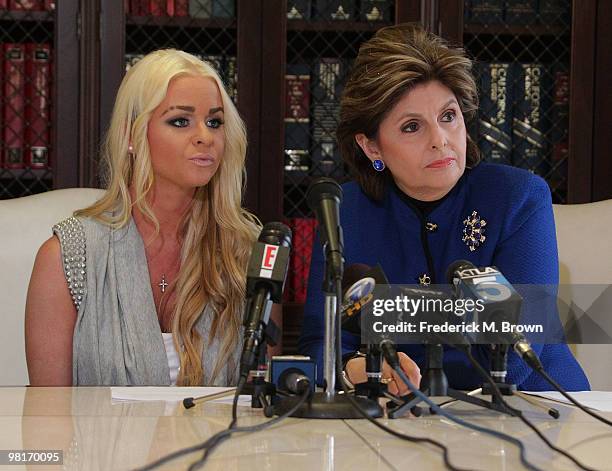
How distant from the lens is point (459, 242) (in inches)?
76.4

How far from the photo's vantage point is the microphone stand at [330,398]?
4.01ft

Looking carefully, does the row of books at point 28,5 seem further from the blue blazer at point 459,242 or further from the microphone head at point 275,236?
the microphone head at point 275,236

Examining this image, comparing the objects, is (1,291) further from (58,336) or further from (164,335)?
(164,335)

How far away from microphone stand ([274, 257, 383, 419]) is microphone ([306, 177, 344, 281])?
0.7 inches

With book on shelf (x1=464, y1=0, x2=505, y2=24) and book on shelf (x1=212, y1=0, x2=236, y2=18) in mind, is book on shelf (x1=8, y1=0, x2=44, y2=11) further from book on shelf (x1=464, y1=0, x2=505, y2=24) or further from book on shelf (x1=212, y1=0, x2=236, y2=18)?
book on shelf (x1=464, y1=0, x2=505, y2=24)

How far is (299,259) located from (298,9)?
77 cm

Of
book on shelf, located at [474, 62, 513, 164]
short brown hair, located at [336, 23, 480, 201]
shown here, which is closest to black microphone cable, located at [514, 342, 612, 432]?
short brown hair, located at [336, 23, 480, 201]

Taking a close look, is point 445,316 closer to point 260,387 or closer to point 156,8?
point 260,387

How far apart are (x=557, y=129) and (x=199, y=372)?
153 centimetres

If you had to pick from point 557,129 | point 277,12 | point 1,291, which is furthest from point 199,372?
point 557,129

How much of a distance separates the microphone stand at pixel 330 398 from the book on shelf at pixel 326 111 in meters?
1.68

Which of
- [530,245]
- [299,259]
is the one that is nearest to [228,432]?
[530,245]

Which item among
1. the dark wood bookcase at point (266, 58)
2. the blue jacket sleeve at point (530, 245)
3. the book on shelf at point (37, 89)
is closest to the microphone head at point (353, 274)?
the blue jacket sleeve at point (530, 245)

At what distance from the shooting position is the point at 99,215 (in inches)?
84.2
